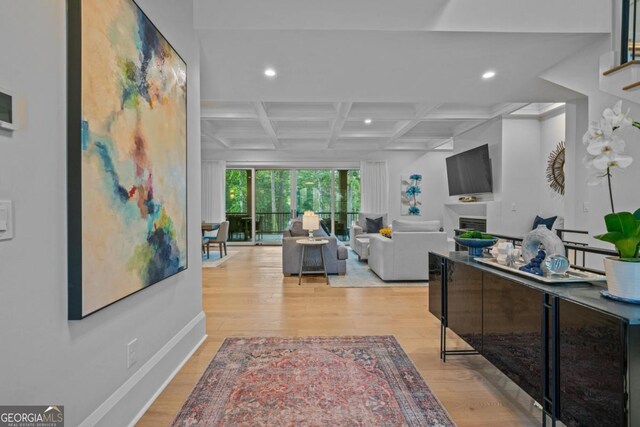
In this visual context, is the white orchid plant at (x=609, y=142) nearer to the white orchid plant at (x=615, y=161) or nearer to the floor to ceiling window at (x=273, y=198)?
the white orchid plant at (x=615, y=161)

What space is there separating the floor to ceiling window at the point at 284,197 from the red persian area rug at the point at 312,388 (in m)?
6.82

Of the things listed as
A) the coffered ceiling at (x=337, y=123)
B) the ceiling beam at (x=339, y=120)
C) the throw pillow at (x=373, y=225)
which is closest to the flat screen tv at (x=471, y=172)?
the coffered ceiling at (x=337, y=123)

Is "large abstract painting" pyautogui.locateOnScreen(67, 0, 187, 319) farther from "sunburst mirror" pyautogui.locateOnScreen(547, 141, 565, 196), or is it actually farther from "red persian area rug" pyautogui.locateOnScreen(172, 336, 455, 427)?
"sunburst mirror" pyautogui.locateOnScreen(547, 141, 565, 196)

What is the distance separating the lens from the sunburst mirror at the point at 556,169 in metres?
5.47

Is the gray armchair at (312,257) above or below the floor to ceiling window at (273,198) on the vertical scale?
below

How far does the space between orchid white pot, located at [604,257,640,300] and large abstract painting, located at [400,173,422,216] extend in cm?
797

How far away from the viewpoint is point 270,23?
2.62m

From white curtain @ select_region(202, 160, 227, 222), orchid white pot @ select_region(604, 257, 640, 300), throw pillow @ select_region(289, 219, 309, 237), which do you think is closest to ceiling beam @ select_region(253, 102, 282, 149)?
throw pillow @ select_region(289, 219, 309, 237)

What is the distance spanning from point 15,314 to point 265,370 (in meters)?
1.57

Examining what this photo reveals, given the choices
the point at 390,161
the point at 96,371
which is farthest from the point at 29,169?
the point at 390,161

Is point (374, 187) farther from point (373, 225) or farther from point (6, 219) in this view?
point (6, 219)

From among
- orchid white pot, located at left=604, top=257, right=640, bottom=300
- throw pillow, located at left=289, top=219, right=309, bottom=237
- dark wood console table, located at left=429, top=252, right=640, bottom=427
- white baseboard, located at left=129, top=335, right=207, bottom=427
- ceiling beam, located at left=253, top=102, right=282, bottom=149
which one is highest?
ceiling beam, located at left=253, top=102, right=282, bottom=149

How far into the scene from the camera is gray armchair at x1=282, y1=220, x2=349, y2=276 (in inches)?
204

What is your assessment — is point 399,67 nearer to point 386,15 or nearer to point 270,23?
point 386,15
